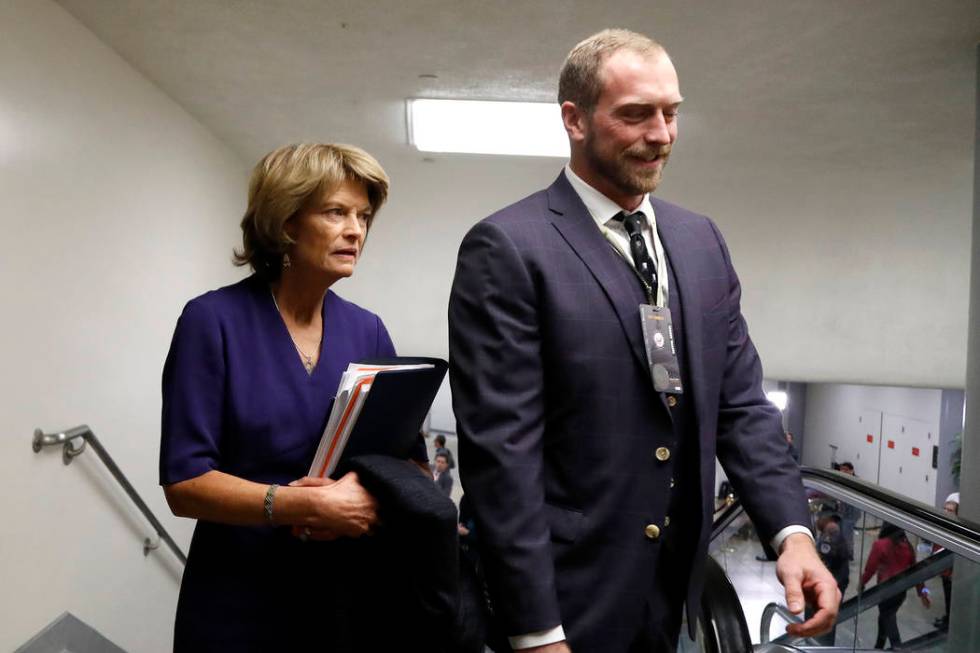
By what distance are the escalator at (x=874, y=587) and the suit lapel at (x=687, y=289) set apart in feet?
3.39

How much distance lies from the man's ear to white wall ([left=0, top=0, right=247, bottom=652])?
9.01ft

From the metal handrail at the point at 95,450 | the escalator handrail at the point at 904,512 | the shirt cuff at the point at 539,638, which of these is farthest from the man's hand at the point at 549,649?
the metal handrail at the point at 95,450

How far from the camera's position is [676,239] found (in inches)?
60.9

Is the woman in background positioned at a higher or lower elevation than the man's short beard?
lower

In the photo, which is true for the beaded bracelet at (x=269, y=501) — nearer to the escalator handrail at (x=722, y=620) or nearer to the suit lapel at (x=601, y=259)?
the suit lapel at (x=601, y=259)

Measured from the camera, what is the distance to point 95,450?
13.5ft

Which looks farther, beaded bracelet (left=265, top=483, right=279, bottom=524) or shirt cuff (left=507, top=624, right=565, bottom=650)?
beaded bracelet (left=265, top=483, right=279, bottom=524)

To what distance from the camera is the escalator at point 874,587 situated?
2230mm

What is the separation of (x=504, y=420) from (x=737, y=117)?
4.53 meters

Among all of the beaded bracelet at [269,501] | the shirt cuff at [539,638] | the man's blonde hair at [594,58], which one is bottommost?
the shirt cuff at [539,638]

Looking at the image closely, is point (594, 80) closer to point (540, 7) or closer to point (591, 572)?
point (591, 572)

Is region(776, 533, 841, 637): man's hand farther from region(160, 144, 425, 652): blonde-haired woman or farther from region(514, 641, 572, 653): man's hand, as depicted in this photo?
region(160, 144, 425, 652): blonde-haired woman

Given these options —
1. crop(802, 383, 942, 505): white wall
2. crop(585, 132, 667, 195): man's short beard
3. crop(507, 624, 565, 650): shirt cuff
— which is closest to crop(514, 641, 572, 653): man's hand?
crop(507, 624, 565, 650): shirt cuff

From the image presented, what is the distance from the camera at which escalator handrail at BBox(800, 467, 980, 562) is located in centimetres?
225
